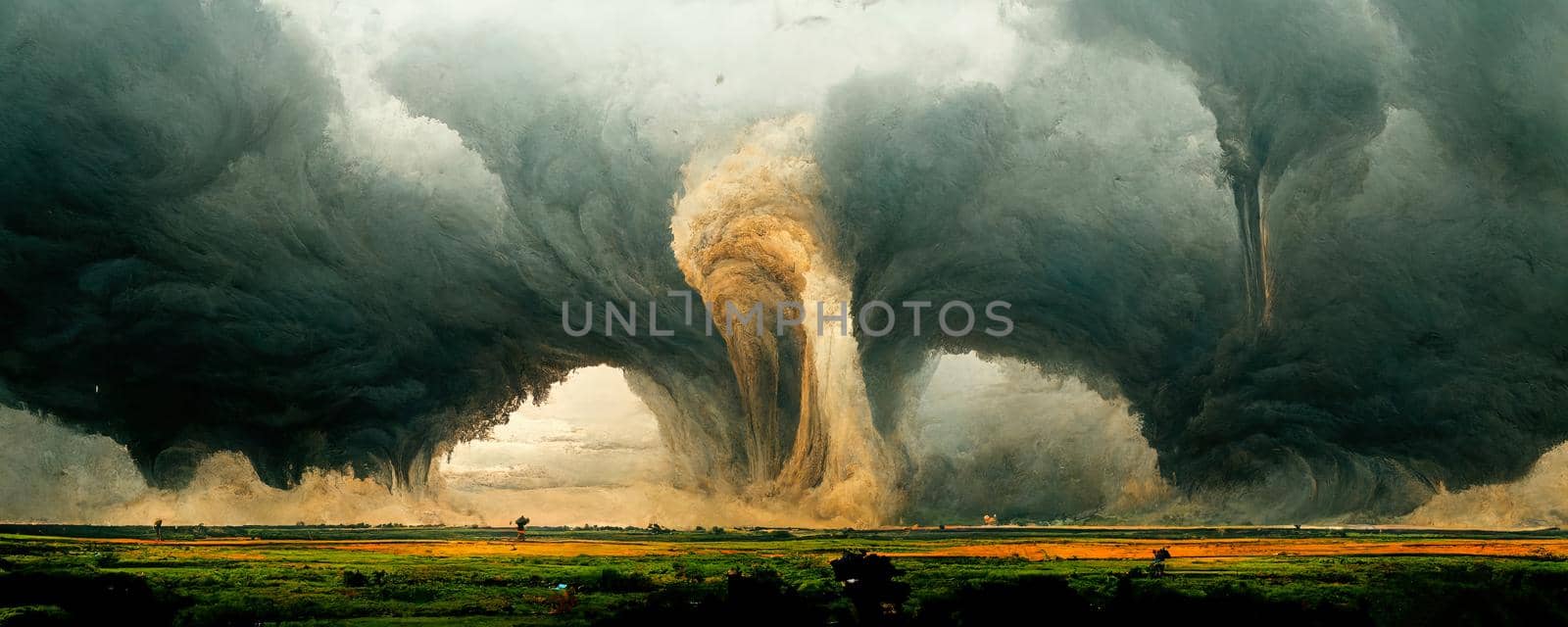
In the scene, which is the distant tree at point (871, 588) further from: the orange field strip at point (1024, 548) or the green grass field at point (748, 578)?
the orange field strip at point (1024, 548)

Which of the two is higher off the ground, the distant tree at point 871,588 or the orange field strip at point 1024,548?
the orange field strip at point 1024,548

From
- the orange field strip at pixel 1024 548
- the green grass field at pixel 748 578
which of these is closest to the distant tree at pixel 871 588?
the green grass field at pixel 748 578

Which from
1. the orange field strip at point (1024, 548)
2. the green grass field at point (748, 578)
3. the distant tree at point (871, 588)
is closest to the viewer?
the green grass field at point (748, 578)

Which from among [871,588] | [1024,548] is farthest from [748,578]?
[1024,548]

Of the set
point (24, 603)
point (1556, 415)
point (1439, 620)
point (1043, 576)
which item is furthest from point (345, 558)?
point (1556, 415)

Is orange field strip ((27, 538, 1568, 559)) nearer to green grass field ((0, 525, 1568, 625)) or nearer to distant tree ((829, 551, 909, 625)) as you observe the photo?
green grass field ((0, 525, 1568, 625))

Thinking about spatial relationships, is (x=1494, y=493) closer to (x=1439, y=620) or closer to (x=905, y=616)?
(x=1439, y=620)

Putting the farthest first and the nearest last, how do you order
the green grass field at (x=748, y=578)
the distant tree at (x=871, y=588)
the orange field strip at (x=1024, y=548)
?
the orange field strip at (x=1024, y=548) → the distant tree at (x=871, y=588) → the green grass field at (x=748, y=578)

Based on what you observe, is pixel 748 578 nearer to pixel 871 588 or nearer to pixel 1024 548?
pixel 871 588

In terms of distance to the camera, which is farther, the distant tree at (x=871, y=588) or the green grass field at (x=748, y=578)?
the distant tree at (x=871, y=588)

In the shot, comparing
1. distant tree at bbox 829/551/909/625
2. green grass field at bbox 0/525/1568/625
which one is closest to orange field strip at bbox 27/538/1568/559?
green grass field at bbox 0/525/1568/625
